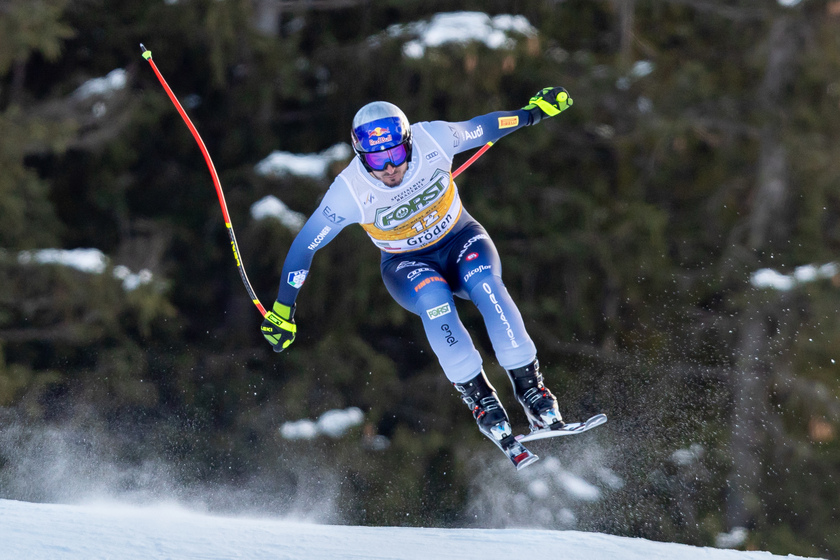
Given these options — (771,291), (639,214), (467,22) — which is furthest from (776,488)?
(467,22)

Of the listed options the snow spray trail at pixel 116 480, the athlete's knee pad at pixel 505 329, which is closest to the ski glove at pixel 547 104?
the athlete's knee pad at pixel 505 329

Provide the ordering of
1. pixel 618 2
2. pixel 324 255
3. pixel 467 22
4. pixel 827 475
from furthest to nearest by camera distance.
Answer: pixel 827 475 < pixel 618 2 < pixel 324 255 < pixel 467 22

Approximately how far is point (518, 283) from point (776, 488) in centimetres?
454

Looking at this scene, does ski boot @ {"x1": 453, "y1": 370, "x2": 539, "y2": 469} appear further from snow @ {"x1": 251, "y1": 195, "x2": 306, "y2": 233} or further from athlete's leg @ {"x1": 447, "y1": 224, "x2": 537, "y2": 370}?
snow @ {"x1": 251, "y1": 195, "x2": 306, "y2": 233}

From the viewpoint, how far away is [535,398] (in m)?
5.26

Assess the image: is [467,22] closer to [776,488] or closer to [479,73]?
[479,73]

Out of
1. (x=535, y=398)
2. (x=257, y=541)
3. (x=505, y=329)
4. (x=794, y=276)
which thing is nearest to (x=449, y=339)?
(x=505, y=329)

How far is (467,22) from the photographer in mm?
10594

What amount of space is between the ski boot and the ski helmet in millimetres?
1253

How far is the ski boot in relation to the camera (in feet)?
17.0

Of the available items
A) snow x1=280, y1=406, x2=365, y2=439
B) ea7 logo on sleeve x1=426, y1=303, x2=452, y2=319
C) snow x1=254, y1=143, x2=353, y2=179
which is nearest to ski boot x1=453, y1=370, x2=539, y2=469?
ea7 logo on sleeve x1=426, y1=303, x2=452, y2=319

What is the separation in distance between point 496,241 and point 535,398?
7.27 metres

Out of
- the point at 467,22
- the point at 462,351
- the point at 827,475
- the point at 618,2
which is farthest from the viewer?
the point at 827,475

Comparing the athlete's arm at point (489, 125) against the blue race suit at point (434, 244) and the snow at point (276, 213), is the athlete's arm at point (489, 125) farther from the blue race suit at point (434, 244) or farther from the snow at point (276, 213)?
the snow at point (276, 213)
